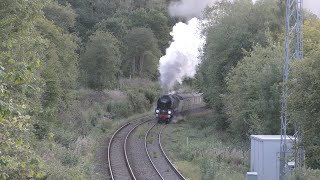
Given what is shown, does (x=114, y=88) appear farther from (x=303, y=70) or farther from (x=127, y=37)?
(x=303, y=70)

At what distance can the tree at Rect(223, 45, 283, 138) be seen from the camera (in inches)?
877

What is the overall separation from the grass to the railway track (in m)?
0.61

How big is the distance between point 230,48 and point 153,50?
27.8 m

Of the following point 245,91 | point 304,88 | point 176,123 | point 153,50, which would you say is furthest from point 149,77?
point 304,88

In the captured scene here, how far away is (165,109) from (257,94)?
55.1ft

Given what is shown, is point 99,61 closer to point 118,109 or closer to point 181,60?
point 118,109

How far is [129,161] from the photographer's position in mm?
23016

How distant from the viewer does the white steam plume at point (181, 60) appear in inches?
1820

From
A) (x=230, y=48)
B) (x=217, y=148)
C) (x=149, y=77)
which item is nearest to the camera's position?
(x=217, y=148)

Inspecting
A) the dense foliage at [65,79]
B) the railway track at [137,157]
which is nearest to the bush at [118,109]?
the dense foliage at [65,79]

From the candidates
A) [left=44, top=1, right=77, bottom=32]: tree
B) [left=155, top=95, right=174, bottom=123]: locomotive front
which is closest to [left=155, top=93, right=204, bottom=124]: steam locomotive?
[left=155, top=95, right=174, bottom=123]: locomotive front

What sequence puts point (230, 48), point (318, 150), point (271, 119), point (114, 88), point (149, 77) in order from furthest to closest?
point (149, 77) → point (114, 88) → point (230, 48) → point (271, 119) → point (318, 150)

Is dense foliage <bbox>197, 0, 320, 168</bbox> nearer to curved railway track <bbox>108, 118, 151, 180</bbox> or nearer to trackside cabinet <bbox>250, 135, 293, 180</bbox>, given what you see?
trackside cabinet <bbox>250, 135, 293, 180</bbox>

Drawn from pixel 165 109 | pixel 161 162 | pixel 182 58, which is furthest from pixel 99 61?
pixel 161 162
